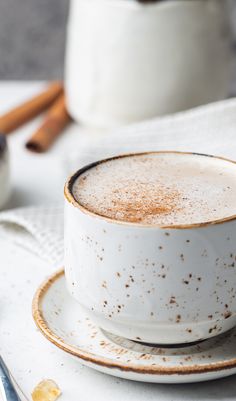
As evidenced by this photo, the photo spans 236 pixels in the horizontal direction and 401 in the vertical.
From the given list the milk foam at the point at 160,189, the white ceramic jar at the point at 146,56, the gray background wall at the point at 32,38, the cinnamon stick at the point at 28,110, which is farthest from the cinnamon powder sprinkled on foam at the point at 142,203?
the gray background wall at the point at 32,38

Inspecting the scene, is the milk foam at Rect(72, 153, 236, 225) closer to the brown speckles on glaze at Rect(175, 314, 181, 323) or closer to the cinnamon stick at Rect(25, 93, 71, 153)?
the brown speckles on glaze at Rect(175, 314, 181, 323)

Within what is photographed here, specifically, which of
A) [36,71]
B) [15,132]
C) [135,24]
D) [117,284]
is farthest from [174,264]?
[36,71]

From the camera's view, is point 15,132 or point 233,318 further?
point 15,132

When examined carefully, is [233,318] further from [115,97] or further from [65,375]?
[115,97]

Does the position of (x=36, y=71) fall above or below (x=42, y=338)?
below

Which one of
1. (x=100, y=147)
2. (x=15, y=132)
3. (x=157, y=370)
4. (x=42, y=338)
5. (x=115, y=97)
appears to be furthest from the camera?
(x=15, y=132)

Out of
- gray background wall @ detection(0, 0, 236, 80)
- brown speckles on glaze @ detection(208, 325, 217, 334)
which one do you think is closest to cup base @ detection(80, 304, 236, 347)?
brown speckles on glaze @ detection(208, 325, 217, 334)
